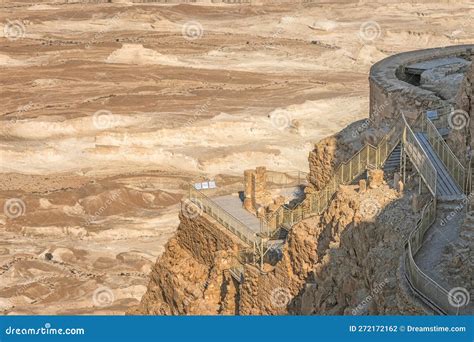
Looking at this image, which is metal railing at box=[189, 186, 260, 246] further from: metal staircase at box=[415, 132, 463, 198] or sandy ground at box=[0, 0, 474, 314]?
sandy ground at box=[0, 0, 474, 314]

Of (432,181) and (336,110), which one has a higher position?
(432,181)

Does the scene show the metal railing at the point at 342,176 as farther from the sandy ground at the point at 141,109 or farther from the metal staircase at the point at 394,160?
the sandy ground at the point at 141,109

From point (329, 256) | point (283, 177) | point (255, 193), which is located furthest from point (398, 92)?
point (283, 177)

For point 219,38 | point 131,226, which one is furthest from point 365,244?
point 219,38

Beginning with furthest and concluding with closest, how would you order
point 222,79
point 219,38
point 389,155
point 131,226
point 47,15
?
point 47,15
point 219,38
point 222,79
point 131,226
point 389,155

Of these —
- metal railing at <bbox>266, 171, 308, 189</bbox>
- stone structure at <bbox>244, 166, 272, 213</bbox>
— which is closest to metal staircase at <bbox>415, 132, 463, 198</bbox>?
stone structure at <bbox>244, 166, 272, 213</bbox>

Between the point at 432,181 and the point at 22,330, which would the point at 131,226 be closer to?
the point at 432,181

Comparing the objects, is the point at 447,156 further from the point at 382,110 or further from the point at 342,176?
the point at 382,110
